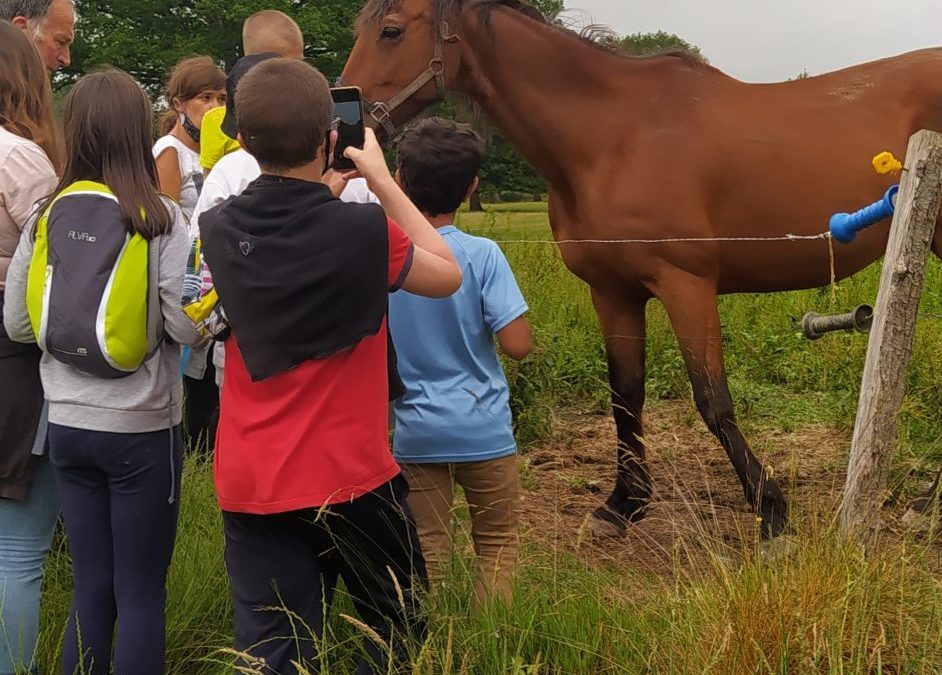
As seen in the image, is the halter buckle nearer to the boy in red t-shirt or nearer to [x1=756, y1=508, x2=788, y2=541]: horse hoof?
the boy in red t-shirt

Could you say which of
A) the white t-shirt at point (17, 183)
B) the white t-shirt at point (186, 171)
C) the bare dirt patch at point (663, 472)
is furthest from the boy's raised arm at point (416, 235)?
the white t-shirt at point (186, 171)

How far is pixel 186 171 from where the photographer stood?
418 cm

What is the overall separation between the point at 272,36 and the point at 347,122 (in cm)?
122

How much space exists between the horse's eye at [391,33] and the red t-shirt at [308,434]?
198 centimetres

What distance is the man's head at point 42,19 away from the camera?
2.94 meters

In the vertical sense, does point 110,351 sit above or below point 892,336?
below

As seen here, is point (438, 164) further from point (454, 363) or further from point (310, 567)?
point (310, 567)

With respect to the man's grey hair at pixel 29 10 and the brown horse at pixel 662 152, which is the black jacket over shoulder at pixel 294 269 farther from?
the brown horse at pixel 662 152

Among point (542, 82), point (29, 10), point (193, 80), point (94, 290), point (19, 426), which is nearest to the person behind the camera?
point (94, 290)

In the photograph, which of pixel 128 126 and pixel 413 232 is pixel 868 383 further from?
pixel 128 126

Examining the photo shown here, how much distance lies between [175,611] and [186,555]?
239 millimetres

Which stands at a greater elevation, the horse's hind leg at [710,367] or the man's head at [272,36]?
the man's head at [272,36]

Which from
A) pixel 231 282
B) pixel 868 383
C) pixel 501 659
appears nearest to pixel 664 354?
pixel 868 383

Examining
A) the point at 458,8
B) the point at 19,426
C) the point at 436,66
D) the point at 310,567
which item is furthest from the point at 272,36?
the point at 310,567
